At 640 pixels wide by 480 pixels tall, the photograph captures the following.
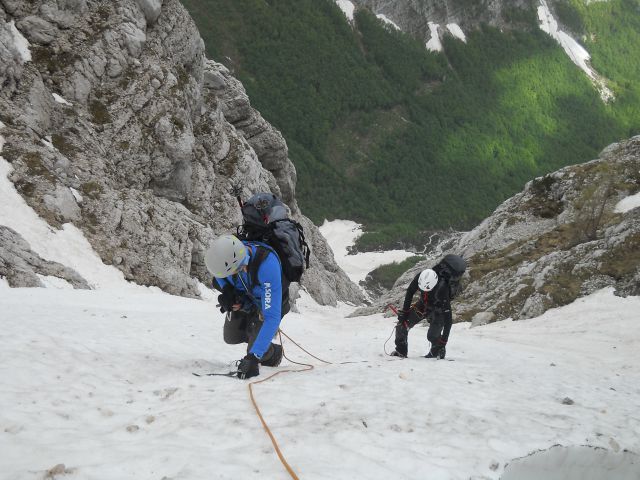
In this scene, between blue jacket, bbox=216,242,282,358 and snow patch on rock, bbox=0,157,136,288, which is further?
snow patch on rock, bbox=0,157,136,288

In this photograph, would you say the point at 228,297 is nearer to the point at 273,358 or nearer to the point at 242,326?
the point at 242,326

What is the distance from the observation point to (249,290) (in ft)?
25.1

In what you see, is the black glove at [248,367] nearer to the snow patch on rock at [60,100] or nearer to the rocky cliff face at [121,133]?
the rocky cliff face at [121,133]

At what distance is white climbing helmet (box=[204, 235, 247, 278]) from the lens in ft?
22.7

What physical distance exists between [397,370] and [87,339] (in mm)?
5132

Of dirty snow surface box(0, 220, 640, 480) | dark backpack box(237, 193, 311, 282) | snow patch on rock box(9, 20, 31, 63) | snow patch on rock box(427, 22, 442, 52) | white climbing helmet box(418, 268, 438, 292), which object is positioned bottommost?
dirty snow surface box(0, 220, 640, 480)

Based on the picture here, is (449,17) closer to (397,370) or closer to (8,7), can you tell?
(8,7)

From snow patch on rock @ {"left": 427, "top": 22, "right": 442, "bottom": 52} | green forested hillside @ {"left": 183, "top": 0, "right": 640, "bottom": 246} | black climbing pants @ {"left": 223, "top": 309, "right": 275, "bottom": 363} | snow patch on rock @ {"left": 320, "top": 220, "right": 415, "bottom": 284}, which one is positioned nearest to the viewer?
black climbing pants @ {"left": 223, "top": 309, "right": 275, "bottom": 363}

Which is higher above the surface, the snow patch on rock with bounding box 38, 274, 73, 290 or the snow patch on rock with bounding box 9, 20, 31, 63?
the snow patch on rock with bounding box 9, 20, 31, 63

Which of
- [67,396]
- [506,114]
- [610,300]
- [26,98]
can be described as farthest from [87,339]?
[506,114]

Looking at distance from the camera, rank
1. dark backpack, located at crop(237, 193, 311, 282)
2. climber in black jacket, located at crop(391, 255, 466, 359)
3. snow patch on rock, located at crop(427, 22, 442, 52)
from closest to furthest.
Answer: dark backpack, located at crop(237, 193, 311, 282) → climber in black jacket, located at crop(391, 255, 466, 359) → snow patch on rock, located at crop(427, 22, 442, 52)

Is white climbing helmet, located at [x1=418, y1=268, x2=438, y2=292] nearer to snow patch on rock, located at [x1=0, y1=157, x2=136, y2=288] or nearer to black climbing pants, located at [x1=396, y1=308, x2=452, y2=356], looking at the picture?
black climbing pants, located at [x1=396, y1=308, x2=452, y2=356]

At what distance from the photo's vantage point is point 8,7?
2966 cm

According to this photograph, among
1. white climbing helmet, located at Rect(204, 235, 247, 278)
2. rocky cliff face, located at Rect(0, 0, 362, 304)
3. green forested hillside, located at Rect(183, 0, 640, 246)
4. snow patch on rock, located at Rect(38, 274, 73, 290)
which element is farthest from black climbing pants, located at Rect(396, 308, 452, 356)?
green forested hillside, located at Rect(183, 0, 640, 246)
